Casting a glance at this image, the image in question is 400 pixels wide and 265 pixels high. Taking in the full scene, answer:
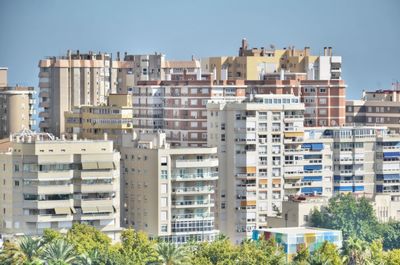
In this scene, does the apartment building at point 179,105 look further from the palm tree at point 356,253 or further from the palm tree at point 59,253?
the palm tree at point 59,253

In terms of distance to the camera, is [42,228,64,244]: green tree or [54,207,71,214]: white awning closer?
[42,228,64,244]: green tree

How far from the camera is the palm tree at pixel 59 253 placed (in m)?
79.6

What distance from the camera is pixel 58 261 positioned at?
258 feet

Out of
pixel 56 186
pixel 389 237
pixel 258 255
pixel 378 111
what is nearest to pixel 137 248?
pixel 258 255

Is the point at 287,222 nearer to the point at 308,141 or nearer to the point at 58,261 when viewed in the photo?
the point at 308,141

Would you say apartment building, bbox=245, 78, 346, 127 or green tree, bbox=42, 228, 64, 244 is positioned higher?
apartment building, bbox=245, 78, 346, 127

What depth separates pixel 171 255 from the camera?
8275 centimetres

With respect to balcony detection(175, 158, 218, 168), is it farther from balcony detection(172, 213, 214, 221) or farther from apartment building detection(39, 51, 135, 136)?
apartment building detection(39, 51, 135, 136)

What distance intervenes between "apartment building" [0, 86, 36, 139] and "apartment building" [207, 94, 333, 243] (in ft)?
59.6

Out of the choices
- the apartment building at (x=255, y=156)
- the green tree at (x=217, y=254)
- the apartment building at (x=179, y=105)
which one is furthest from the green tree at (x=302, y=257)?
the apartment building at (x=179, y=105)

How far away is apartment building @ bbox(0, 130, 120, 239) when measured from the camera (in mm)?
92938

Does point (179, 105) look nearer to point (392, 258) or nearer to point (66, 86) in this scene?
point (66, 86)

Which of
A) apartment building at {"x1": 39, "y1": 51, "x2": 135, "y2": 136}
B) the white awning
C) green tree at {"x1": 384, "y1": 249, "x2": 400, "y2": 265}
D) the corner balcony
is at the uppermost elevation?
apartment building at {"x1": 39, "y1": 51, "x2": 135, "y2": 136}

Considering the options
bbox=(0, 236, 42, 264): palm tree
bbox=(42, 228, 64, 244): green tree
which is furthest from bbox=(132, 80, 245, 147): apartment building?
bbox=(0, 236, 42, 264): palm tree
